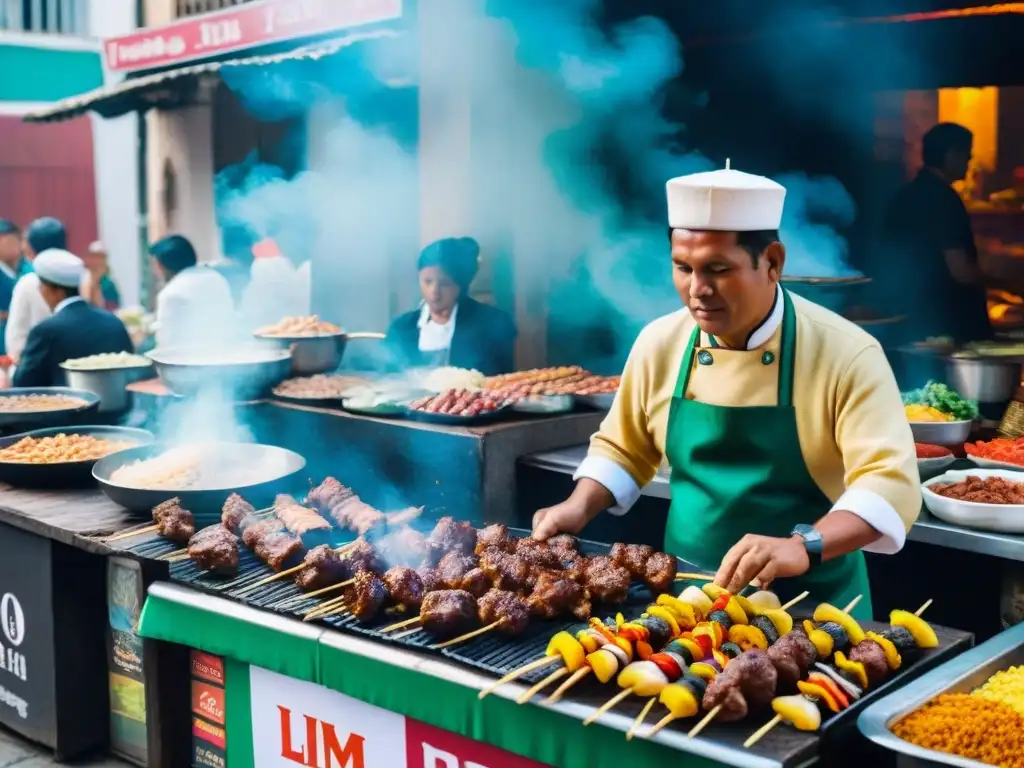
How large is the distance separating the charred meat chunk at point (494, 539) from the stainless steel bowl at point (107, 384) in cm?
372

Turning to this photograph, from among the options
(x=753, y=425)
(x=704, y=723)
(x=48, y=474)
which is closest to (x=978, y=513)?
(x=753, y=425)

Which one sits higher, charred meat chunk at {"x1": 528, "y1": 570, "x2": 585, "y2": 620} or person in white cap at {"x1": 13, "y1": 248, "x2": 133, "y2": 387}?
person in white cap at {"x1": 13, "y1": 248, "x2": 133, "y2": 387}

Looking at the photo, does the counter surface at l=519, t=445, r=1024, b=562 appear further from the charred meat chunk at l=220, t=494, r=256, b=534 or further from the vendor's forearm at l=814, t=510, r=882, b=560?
the charred meat chunk at l=220, t=494, r=256, b=534

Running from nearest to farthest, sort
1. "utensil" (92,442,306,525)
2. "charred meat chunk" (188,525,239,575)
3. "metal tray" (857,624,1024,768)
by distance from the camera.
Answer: "metal tray" (857,624,1024,768) < "charred meat chunk" (188,525,239,575) < "utensil" (92,442,306,525)

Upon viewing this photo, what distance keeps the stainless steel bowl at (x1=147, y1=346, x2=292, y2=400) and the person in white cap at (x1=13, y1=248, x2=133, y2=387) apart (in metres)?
0.82

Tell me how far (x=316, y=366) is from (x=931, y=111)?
7.14 m

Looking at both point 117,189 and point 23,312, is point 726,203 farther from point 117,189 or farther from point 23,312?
point 117,189

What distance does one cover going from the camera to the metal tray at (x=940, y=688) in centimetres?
233

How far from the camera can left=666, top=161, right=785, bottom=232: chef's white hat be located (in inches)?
122

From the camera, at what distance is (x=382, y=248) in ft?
30.8

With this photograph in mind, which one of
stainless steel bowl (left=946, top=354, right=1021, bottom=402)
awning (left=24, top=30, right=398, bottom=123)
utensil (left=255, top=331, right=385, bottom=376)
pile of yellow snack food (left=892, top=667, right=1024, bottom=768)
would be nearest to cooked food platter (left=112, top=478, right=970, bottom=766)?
pile of yellow snack food (left=892, top=667, right=1024, bottom=768)

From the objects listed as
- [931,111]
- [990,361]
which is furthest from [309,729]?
[931,111]

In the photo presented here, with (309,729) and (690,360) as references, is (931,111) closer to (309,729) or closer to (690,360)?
(690,360)

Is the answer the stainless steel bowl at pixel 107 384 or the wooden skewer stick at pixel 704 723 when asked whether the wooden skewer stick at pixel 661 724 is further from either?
the stainless steel bowl at pixel 107 384
